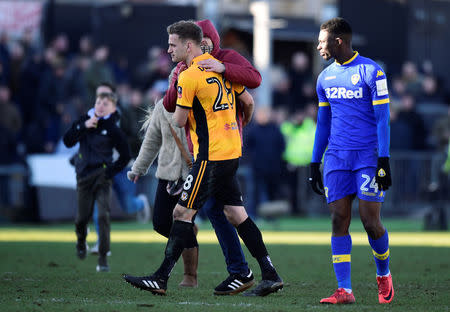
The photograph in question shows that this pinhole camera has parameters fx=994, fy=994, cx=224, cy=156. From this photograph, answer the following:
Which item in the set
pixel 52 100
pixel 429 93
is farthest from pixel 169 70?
pixel 429 93

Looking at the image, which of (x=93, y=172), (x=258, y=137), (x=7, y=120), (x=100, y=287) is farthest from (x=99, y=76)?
(x=100, y=287)

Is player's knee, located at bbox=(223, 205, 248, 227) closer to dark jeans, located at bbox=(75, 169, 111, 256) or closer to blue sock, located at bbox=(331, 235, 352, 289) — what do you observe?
blue sock, located at bbox=(331, 235, 352, 289)

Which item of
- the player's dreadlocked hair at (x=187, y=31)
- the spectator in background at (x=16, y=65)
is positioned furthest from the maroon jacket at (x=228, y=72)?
the spectator in background at (x=16, y=65)

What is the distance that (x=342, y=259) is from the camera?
7738mm

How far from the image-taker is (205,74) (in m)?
7.61

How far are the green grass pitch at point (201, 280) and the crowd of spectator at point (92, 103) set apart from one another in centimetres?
544

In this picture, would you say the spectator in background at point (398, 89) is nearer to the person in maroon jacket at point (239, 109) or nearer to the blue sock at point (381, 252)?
the person in maroon jacket at point (239, 109)

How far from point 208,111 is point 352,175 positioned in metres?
1.22

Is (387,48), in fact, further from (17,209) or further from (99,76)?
(17,209)

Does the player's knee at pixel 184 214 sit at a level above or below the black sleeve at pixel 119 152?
below

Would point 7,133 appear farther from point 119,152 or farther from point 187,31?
point 187,31

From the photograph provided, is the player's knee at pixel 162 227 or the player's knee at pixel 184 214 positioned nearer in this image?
the player's knee at pixel 184 214

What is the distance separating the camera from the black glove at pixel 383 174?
24.2ft

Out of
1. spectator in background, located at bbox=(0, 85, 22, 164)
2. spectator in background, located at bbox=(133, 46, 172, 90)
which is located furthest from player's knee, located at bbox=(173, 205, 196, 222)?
spectator in background, located at bbox=(133, 46, 172, 90)
